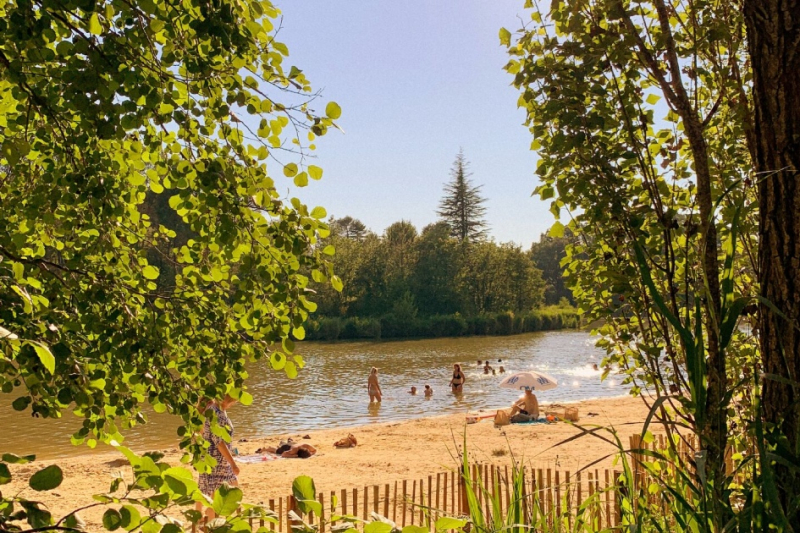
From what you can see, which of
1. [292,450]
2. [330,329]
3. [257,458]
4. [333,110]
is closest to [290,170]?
[333,110]

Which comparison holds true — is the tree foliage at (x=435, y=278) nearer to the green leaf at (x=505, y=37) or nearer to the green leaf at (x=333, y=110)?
the green leaf at (x=505, y=37)

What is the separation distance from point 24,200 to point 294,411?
55.7ft

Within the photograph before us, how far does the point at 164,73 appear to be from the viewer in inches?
91.5

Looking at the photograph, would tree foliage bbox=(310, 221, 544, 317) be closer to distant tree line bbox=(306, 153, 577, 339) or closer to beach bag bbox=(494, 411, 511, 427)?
distant tree line bbox=(306, 153, 577, 339)

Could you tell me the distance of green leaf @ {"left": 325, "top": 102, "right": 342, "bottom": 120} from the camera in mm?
2453

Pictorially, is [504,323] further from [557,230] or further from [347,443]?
[557,230]

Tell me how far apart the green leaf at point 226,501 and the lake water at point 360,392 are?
13942mm

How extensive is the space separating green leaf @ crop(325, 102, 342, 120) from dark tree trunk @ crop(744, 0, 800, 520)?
1415mm

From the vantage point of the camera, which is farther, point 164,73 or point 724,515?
point 164,73

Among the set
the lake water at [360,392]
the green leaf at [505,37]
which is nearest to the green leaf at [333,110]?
the green leaf at [505,37]

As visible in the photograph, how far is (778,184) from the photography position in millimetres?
2143

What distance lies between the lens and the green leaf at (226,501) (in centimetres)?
124

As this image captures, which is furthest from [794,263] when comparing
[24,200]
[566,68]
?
[24,200]

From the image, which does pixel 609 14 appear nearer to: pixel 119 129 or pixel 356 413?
pixel 119 129
